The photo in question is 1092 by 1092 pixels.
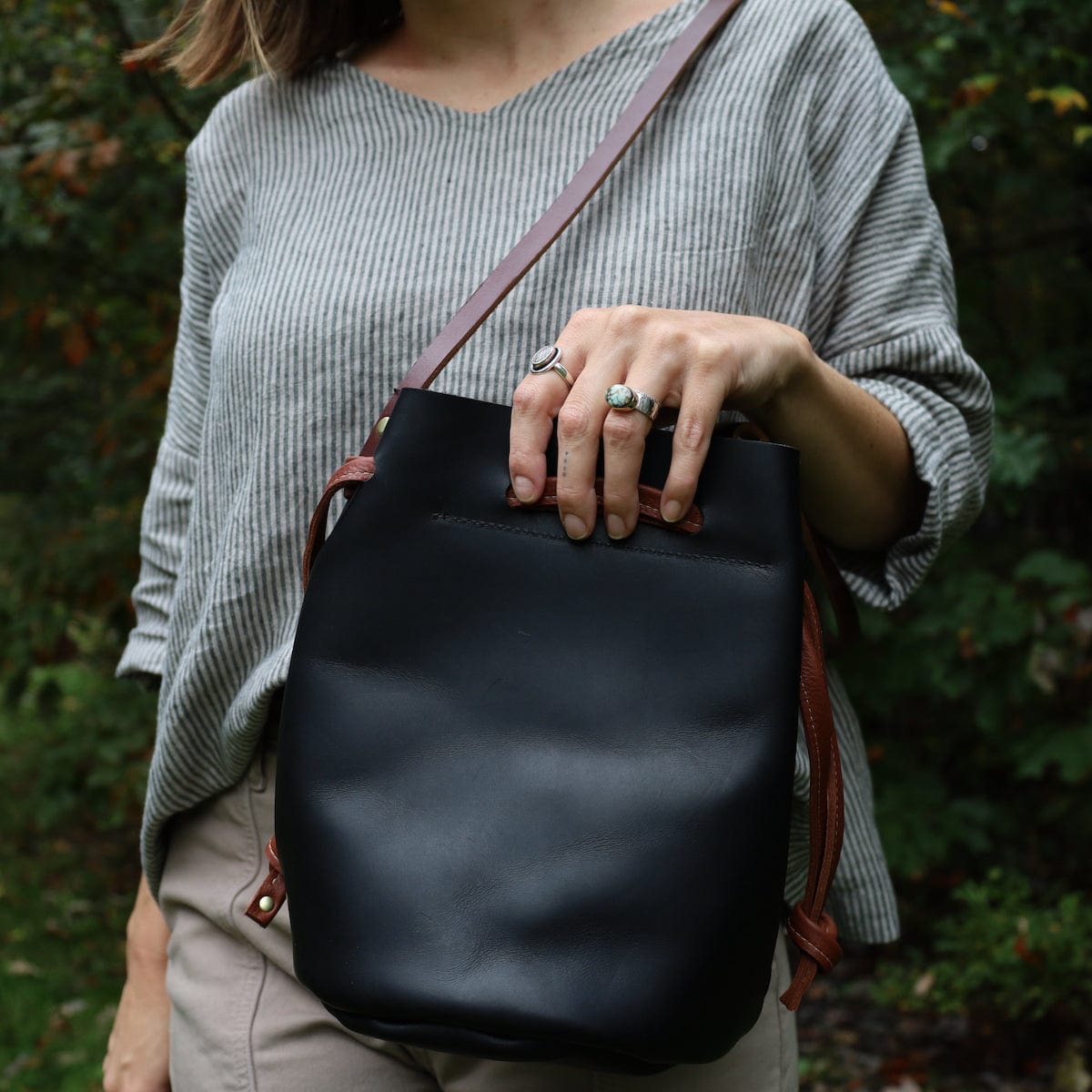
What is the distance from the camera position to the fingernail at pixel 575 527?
3.17 feet

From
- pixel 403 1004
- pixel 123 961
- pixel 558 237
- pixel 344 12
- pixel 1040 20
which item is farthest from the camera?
pixel 123 961

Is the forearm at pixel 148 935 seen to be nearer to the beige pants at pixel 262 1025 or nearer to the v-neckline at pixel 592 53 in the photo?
the beige pants at pixel 262 1025

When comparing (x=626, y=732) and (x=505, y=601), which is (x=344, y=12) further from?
(x=626, y=732)

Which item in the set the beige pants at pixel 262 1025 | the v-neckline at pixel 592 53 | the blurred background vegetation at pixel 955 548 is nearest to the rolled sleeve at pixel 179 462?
the beige pants at pixel 262 1025

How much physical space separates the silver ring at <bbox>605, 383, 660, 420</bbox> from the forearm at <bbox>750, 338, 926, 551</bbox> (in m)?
0.19

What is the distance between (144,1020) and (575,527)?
98 centimetres

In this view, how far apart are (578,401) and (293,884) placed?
481 millimetres

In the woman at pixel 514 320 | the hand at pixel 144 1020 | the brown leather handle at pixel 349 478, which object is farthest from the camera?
the hand at pixel 144 1020

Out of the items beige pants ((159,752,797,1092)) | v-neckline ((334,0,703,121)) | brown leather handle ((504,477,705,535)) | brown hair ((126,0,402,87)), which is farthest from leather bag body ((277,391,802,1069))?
brown hair ((126,0,402,87))

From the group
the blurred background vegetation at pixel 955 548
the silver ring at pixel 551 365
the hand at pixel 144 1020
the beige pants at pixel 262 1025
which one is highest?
the silver ring at pixel 551 365

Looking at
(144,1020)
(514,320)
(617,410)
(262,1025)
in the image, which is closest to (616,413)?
(617,410)

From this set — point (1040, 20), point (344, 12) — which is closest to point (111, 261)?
point (344, 12)

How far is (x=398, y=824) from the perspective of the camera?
0.99 meters

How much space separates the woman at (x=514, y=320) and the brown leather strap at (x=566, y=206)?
0.03 meters
